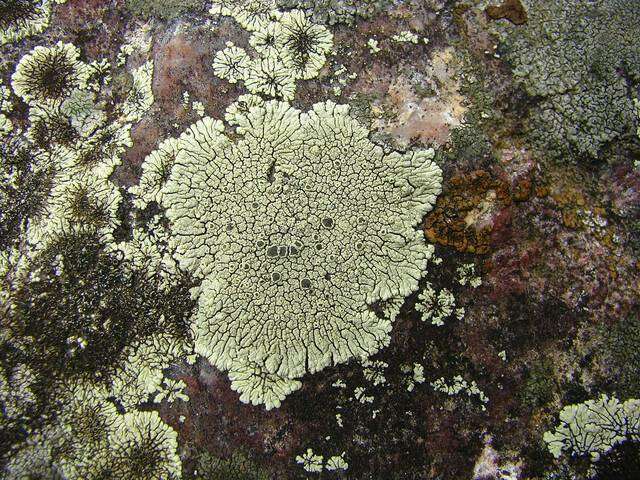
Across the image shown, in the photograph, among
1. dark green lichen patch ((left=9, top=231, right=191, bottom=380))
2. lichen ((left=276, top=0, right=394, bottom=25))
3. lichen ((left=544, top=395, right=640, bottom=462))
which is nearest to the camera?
lichen ((left=544, top=395, right=640, bottom=462))

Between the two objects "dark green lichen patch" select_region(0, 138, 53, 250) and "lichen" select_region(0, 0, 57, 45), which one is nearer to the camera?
"dark green lichen patch" select_region(0, 138, 53, 250)

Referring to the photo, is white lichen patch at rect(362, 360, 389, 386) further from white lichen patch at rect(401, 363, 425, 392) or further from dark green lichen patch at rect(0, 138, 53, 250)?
dark green lichen patch at rect(0, 138, 53, 250)

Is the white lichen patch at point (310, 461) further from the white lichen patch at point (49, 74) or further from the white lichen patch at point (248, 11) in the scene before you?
the white lichen patch at point (49, 74)

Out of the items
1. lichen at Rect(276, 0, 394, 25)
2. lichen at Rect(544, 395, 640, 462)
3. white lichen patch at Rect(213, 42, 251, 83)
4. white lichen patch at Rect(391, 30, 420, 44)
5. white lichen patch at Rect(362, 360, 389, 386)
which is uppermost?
lichen at Rect(276, 0, 394, 25)

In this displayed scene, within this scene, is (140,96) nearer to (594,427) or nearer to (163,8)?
(163,8)

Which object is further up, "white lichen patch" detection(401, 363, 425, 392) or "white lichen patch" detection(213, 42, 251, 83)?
Result: "white lichen patch" detection(213, 42, 251, 83)

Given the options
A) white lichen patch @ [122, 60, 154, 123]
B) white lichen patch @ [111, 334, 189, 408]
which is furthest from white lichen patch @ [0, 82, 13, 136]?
white lichen patch @ [111, 334, 189, 408]

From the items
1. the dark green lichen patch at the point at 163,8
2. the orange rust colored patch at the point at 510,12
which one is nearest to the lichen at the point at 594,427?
the orange rust colored patch at the point at 510,12

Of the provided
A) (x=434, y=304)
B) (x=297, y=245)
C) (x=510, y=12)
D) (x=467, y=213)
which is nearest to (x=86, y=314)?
(x=297, y=245)
